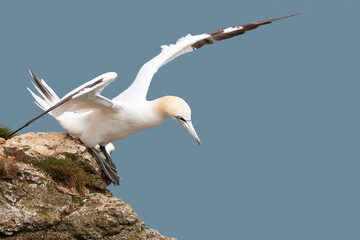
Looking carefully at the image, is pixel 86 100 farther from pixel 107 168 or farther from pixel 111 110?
pixel 107 168

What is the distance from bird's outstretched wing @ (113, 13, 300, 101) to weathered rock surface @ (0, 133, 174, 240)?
149 centimetres

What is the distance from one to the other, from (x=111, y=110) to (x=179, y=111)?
2.88ft

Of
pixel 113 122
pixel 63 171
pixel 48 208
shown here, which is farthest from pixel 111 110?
pixel 48 208

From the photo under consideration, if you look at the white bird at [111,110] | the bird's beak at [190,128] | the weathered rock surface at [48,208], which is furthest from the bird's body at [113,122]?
the weathered rock surface at [48,208]

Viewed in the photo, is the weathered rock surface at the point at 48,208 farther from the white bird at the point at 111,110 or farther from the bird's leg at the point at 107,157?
the bird's leg at the point at 107,157

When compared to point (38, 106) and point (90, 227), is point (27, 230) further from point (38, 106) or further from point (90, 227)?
point (38, 106)

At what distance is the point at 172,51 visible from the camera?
952 cm

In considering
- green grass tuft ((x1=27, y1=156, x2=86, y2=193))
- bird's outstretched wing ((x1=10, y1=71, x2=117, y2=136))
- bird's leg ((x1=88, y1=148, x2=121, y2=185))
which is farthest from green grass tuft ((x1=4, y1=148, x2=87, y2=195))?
bird's leg ((x1=88, y1=148, x2=121, y2=185))

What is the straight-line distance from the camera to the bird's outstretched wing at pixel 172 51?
355 inches

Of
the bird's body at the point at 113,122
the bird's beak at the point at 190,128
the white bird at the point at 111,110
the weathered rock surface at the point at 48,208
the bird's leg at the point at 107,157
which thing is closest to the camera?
the weathered rock surface at the point at 48,208

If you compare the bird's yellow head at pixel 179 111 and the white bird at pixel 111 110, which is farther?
the bird's yellow head at pixel 179 111

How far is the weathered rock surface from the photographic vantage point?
24.6 ft

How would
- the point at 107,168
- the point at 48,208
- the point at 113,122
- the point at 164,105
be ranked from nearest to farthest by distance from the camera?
1. the point at 48,208
2. the point at 164,105
3. the point at 113,122
4. the point at 107,168

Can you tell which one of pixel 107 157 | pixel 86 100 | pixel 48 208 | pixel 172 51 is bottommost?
pixel 48 208
